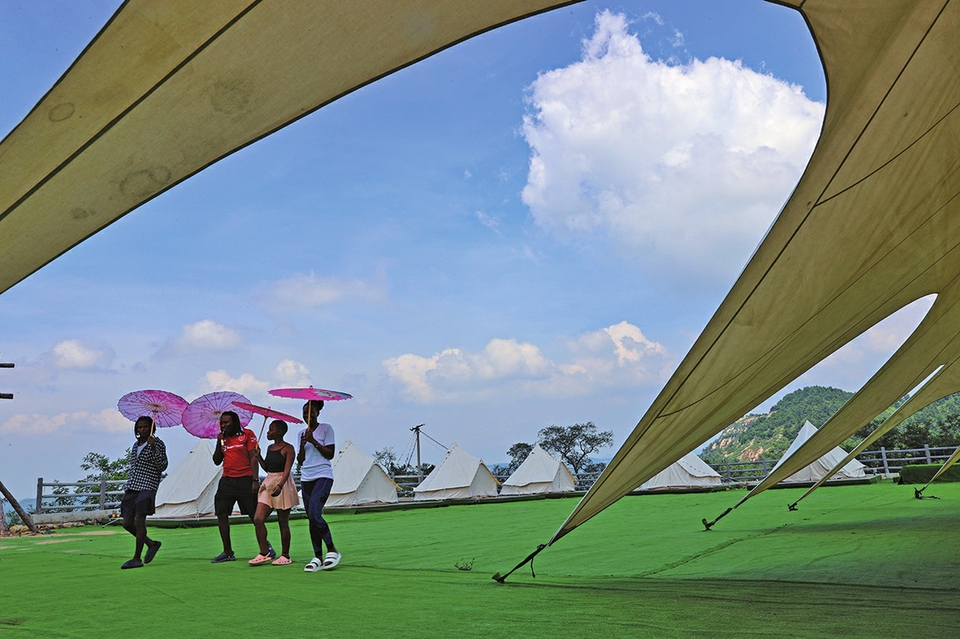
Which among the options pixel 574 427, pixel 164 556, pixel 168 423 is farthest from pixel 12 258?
pixel 574 427

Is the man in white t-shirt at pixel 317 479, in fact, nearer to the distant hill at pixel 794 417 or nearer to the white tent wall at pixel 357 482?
the white tent wall at pixel 357 482

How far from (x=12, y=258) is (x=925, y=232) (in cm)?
343

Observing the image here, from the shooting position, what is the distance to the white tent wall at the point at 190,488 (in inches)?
608

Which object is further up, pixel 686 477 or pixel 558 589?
pixel 686 477

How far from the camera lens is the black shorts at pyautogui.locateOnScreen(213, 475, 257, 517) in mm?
6020

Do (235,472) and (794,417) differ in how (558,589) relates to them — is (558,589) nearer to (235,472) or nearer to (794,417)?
(235,472)

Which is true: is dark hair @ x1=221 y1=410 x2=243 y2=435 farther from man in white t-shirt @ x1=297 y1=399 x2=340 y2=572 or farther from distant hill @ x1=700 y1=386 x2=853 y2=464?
distant hill @ x1=700 y1=386 x2=853 y2=464

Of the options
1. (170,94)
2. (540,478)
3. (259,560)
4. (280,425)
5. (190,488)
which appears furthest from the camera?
(540,478)

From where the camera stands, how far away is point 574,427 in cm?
6725

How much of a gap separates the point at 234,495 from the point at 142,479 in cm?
81

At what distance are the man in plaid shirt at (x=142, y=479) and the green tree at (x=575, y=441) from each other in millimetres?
59388

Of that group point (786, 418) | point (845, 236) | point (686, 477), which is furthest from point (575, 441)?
point (845, 236)

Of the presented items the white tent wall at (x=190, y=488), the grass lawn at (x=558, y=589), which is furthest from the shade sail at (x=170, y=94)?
the white tent wall at (x=190, y=488)

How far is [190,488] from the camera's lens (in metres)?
15.6
